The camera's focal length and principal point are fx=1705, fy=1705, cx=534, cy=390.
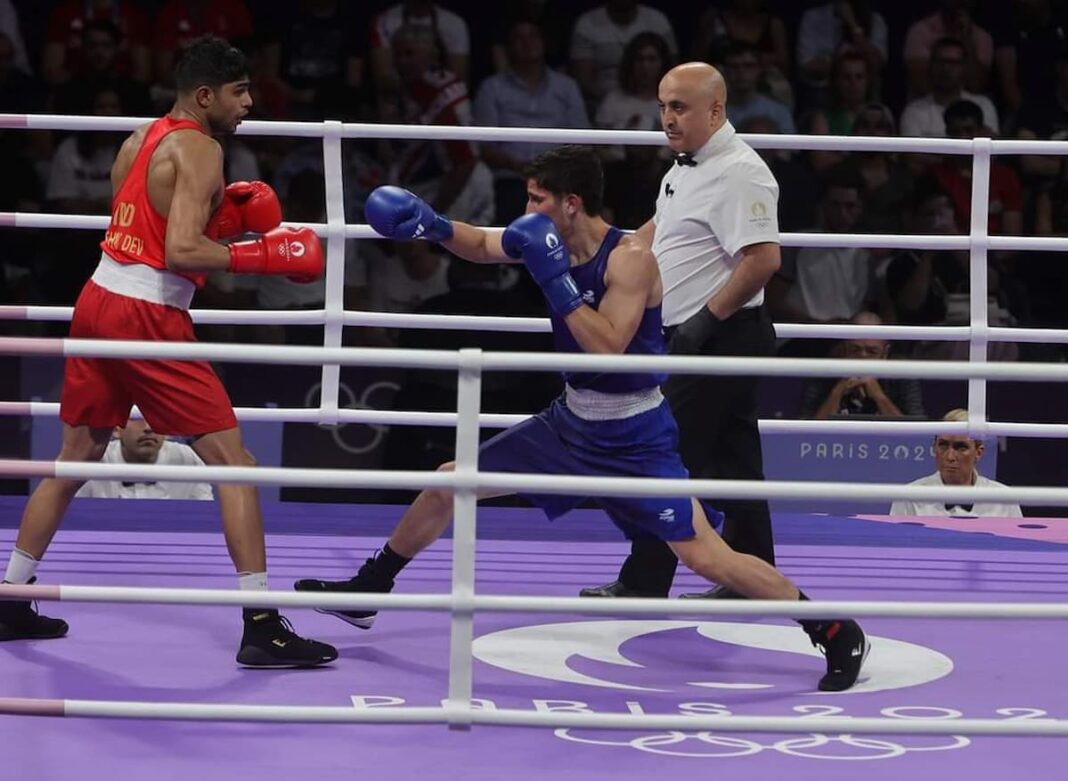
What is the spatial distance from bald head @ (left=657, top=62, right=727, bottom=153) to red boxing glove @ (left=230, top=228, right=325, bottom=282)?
0.98 meters

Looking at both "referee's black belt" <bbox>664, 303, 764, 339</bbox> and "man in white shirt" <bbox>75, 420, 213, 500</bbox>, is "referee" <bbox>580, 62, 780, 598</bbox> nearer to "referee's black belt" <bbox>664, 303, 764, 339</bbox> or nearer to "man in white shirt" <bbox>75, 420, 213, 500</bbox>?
"referee's black belt" <bbox>664, 303, 764, 339</bbox>

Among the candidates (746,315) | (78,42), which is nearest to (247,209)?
(746,315)

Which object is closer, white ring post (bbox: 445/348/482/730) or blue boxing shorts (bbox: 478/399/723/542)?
white ring post (bbox: 445/348/482/730)

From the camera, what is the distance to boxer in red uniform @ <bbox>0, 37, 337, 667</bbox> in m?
3.82

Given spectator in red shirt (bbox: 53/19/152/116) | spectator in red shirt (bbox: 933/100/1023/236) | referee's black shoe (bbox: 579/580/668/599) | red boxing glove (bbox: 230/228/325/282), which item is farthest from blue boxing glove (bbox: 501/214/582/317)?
spectator in red shirt (bbox: 933/100/1023/236)

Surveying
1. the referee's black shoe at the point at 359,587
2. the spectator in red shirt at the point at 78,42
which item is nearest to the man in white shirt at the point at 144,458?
the referee's black shoe at the point at 359,587

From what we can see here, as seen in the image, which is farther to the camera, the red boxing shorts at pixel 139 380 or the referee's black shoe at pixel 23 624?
the referee's black shoe at pixel 23 624

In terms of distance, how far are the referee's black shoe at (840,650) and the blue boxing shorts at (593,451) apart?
370 millimetres

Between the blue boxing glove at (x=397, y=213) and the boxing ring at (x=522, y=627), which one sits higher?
the blue boxing glove at (x=397, y=213)

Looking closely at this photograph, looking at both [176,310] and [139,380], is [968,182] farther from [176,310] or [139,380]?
[139,380]

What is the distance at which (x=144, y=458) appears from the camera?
5996 mm

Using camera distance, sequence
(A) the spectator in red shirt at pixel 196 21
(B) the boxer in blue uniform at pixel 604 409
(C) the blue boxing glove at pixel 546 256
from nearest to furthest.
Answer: (C) the blue boxing glove at pixel 546 256, (B) the boxer in blue uniform at pixel 604 409, (A) the spectator in red shirt at pixel 196 21

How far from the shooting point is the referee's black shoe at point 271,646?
3.82m

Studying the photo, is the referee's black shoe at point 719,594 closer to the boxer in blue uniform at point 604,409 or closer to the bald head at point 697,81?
the boxer in blue uniform at point 604,409
